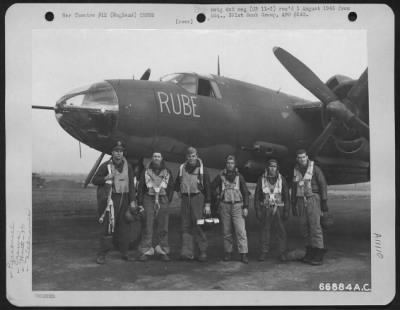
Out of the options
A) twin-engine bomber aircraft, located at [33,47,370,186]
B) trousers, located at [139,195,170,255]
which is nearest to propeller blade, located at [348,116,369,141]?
twin-engine bomber aircraft, located at [33,47,370,186]

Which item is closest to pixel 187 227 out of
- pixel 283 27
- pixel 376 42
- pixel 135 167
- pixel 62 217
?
pixel 135 167

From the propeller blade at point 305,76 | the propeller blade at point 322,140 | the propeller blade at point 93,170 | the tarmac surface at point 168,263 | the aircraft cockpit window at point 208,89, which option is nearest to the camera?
the tarmac surface at point 168,263

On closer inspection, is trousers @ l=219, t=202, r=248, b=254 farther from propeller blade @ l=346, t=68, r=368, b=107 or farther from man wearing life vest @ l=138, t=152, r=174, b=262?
propeller blade @ l=346, t=68, r=368, b=107

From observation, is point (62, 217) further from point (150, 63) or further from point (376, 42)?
point (376, 42)

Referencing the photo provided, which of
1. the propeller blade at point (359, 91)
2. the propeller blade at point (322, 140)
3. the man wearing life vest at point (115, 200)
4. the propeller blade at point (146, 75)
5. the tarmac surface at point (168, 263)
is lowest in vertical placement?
the tarmac surface at point (168, 263)

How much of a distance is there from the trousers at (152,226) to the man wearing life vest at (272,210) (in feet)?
4.34

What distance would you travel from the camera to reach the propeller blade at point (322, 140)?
21.1 feet

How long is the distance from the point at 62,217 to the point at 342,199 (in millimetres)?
4344

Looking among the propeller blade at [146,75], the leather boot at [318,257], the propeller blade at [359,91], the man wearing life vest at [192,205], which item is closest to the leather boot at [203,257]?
the man wearing life vest at [192,205]

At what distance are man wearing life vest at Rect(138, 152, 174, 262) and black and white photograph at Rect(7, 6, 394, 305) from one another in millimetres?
15

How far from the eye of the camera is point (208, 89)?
636 cm

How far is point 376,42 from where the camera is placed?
5.78 m

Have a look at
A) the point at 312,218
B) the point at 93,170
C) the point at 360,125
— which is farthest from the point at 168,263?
the point at 360,125

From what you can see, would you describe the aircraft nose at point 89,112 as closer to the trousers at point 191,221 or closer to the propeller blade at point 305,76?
the trousers at point 191,221
